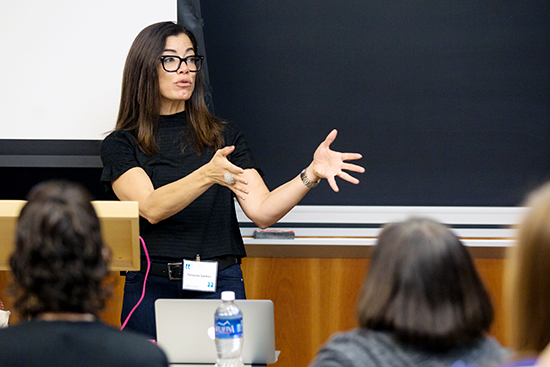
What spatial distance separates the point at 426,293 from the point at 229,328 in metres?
0.60

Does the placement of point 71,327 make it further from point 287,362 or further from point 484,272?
point 484,272

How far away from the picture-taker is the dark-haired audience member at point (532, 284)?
888 millimetres

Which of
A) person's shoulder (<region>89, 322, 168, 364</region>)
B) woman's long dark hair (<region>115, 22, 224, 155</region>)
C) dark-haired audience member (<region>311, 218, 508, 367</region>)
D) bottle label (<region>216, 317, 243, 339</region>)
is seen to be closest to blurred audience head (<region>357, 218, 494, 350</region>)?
dark-haired audience member (<region>311, 218, 508, 367</region>)

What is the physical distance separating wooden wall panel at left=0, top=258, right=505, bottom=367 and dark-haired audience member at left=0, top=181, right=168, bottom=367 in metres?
1.99

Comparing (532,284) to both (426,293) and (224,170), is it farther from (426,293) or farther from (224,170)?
(224,170)

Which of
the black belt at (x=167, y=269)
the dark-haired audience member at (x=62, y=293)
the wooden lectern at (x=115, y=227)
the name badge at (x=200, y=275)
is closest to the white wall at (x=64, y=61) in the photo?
the black belt at (x=167, y=269)

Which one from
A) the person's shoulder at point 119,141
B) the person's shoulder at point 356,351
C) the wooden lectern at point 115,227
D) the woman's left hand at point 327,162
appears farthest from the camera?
the person's shoulder at point 119,141

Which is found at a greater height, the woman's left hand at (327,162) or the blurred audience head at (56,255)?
the woman's left hand at (327,162)

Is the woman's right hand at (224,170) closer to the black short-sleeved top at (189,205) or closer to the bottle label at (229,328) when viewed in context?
the black short-sleeved top at (189,205)

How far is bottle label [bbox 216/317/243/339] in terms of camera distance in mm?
1418

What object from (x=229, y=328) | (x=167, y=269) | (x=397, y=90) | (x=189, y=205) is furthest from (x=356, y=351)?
(x=397, y=90)

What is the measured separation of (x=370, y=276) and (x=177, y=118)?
141cm

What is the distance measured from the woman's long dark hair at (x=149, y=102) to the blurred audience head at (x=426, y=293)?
1284 millimetres

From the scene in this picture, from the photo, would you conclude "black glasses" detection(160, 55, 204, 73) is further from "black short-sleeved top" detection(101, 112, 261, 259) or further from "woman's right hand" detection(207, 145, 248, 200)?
"woman's right hand" detection(207, 145, 248, 200)
